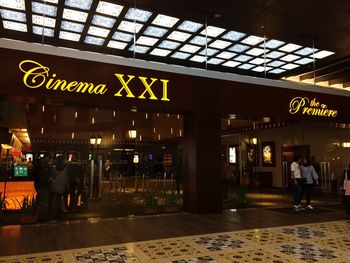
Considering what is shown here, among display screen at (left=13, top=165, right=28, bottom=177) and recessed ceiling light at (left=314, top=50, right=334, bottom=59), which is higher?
recessed ceiling light at (left=314, top=50, right=334, bottom=59)

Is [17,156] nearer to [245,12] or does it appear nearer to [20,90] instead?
[20,90]

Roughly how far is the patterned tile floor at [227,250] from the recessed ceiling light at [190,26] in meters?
5.13

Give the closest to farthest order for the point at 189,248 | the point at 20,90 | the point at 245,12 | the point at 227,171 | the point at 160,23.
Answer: the point at 189,248 → the point at 20,90 → the point at 245,12 → the point at 160,23 → the point at 227,171

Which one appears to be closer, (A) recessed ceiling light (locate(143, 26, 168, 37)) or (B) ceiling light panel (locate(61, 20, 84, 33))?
(B) ceiling light panel (locate(61, 20, 84, 33))

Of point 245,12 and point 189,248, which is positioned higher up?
point 245,12

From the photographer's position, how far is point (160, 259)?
4.34 m

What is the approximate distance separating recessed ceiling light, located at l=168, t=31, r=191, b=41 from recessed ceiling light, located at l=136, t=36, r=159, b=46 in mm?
445

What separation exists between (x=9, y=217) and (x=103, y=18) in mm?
4904

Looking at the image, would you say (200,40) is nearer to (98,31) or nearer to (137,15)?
(137,15)

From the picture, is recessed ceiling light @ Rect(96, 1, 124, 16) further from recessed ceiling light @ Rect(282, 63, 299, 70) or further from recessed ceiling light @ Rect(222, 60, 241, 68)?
recessed ceiling light @ Rect(282, 63, 299, 70)

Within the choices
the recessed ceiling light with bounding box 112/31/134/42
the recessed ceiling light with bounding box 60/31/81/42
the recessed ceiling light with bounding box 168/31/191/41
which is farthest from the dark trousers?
the recessed ceiling light with bounding box 60/31/81/42

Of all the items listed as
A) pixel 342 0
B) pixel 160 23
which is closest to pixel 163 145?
pixel 160 23

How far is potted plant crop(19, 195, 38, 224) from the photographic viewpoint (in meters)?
6.64

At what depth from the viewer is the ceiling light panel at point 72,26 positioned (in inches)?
312
